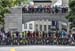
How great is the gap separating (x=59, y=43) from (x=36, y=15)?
9691mm

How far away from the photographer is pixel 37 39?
43.2m

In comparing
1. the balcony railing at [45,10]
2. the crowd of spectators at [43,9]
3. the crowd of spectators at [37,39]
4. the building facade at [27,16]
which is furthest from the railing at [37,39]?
the building facade at [27,16]

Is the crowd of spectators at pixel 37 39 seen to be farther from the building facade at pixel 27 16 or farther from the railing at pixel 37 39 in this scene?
the building facade at pixel 27 16

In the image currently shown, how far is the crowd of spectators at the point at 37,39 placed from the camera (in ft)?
139

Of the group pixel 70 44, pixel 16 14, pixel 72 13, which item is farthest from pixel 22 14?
pixel 70 44

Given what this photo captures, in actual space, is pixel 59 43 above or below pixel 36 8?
below

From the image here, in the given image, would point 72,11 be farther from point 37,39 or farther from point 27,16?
point 27,16

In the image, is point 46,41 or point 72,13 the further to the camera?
point 72,13

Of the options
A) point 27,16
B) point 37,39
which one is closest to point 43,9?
point 27,16

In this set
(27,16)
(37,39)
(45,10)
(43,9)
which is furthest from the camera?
(27,16)

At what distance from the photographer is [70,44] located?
41.9 m

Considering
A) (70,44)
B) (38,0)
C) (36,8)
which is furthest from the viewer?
(38,0)

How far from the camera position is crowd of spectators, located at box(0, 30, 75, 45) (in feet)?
139

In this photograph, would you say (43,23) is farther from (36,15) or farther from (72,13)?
(72,13)
